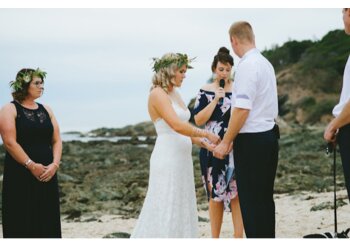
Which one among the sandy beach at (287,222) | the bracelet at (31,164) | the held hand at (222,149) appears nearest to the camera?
the held hand at (222,149)

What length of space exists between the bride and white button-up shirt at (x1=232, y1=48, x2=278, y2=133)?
0.48 metres

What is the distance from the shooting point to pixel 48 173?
507cm

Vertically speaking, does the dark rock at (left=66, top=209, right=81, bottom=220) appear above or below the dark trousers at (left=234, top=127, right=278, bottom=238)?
below

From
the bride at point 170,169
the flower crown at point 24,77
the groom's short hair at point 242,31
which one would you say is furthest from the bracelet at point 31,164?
the groom's short hair at point 242,31

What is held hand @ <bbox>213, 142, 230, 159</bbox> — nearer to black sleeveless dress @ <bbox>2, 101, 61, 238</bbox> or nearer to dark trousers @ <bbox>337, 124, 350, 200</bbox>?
dark trousers @ <bbox>337, 124, 350, 200</bbox>

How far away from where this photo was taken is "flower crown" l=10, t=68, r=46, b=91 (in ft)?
16.5

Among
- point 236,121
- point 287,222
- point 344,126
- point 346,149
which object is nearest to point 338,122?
point 344,126

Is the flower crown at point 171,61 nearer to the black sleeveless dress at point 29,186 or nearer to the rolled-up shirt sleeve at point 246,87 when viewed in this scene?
the rolled-up shirt sleeve at point 246,87

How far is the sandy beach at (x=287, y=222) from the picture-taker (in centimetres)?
750

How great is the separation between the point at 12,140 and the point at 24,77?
501mm

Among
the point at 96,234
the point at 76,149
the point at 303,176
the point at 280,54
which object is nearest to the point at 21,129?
the point at 96,234

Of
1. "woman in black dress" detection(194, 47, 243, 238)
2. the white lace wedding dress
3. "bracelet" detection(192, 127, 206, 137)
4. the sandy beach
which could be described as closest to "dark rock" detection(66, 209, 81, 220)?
the sandy beach

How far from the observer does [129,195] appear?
42.9 ft
